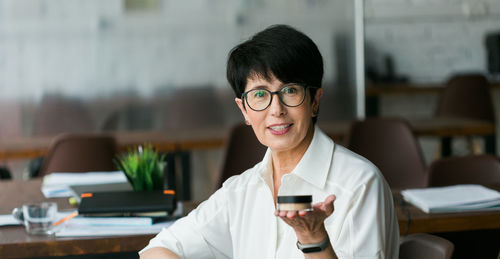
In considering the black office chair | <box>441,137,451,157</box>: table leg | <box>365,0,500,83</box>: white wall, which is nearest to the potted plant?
<box>441,137,451,157</box>: table leg

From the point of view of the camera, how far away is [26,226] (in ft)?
7.57

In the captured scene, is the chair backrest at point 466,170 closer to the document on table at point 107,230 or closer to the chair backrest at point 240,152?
the chair backrest at point 240,152

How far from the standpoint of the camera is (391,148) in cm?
392

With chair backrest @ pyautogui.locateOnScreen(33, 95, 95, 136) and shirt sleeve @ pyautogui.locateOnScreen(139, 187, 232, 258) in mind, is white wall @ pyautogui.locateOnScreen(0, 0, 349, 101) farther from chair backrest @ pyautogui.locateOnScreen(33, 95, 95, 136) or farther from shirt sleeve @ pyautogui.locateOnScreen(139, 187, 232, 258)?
shirt sleeve @ pyautogui.locateOnScreen(139, 187, 232, 258)

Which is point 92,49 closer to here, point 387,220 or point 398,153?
point 398,153

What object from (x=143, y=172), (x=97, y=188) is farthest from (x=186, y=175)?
(x=143, y=172)

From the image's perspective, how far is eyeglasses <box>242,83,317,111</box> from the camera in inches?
68.5

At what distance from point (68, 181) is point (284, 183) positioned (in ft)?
5.02

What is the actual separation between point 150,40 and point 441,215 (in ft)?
10.2

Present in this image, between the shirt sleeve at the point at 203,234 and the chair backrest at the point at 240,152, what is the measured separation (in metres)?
1.91

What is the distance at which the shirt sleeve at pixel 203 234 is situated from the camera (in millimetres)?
1918

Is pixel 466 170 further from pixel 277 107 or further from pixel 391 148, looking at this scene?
pixel 277 107

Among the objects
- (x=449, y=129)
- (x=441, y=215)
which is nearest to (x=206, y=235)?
(x=441, y=215)

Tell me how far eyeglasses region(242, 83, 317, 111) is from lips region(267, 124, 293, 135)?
0.17 ft
